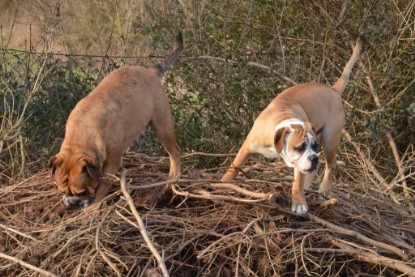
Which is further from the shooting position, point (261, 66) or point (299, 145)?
point (261, 66)

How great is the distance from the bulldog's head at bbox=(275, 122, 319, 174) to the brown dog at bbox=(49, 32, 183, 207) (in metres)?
1.27

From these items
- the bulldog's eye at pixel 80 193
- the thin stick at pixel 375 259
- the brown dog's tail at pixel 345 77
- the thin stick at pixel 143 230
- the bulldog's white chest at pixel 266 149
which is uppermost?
the brown dog's tail at pixel 345 77

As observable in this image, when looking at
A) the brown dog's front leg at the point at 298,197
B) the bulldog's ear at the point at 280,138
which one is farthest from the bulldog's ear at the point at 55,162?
the brown dog's front leg at the point at 298,197

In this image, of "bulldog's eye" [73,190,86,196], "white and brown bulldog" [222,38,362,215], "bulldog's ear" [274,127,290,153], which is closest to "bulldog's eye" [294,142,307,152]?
"white and brown bulldog" [222,38,362,215]

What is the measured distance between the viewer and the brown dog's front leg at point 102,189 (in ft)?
22.5

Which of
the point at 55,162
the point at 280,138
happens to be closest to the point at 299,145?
the point at 280,138

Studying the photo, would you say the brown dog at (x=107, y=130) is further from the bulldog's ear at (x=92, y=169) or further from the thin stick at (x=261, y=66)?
the thin stick at (x=261, y=66)

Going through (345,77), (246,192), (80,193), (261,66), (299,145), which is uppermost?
(299,145)

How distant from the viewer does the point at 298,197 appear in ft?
21.3

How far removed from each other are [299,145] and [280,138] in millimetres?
177

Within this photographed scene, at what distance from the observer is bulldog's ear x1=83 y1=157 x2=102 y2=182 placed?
6734 mm

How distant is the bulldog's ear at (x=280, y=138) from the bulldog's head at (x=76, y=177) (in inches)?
59.1

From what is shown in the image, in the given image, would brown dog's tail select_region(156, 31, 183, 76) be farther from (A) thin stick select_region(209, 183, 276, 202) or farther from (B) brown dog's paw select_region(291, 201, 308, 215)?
(B) brown dog's paw select_region(291, 201, 308, 215)

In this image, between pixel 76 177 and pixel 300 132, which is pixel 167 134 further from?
pixel 300 132
